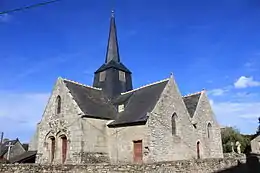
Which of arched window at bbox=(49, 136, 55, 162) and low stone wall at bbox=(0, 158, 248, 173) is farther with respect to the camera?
arched window at bbox=(49, 136, 55, 162)

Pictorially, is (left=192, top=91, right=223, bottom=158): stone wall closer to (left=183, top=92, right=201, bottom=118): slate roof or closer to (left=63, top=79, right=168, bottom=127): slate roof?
(left=183, top=92, right=201, bottom=118): slate roof

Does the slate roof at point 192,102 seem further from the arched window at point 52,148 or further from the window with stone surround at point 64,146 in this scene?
the arched window at point 52,148

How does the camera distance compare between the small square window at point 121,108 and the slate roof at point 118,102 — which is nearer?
the slate roof at point 118,102

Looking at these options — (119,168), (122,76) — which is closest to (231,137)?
(122,76)

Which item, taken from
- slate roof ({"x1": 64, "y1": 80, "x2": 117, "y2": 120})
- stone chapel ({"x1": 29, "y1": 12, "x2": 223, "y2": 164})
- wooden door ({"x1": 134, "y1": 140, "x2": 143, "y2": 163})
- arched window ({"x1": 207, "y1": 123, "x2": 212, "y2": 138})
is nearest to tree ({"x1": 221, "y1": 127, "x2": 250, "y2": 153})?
arched window ({"x1": 207, "y1": 123, "x2": 212, "y2": 138})

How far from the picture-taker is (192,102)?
26.8m

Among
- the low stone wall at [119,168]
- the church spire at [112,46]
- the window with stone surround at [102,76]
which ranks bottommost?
the low stone wall at [119,168]

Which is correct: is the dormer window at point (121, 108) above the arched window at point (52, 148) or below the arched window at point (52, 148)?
above

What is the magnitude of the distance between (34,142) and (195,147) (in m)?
18.0

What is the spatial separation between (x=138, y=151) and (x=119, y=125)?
2580mm

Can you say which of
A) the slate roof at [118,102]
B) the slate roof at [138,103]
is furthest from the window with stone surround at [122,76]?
the slate roof at [138,103]

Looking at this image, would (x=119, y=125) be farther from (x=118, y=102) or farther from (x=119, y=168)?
(x=119, y=168)

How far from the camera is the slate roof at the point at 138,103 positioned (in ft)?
65.8

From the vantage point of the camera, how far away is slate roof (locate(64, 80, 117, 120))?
70.6 feet
